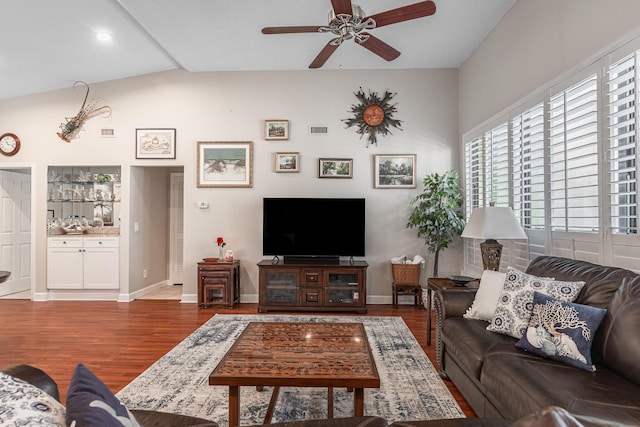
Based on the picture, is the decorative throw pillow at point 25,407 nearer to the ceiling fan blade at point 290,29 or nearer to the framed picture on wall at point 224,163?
the ceiling fan blade at point 290,29

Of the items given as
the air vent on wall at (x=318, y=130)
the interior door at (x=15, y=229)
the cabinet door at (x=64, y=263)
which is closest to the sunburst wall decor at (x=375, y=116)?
the air vent on wall at (x=318, y=130)

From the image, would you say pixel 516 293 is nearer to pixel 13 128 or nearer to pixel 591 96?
pixel 591 96

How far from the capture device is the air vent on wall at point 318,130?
17.0 ft

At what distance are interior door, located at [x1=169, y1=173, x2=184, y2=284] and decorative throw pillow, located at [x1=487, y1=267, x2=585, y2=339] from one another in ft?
18.5

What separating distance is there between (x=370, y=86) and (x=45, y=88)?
4.76 m

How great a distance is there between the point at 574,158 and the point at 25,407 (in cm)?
319

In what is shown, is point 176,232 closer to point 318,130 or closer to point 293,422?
point 318,130

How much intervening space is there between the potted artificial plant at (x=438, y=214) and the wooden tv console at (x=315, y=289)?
952 millimetres

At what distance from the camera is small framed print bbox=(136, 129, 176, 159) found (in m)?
5.29

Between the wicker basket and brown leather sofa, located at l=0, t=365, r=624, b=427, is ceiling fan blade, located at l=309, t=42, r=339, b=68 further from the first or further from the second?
brown leather sofa, located at l=0, t=365, r=624, b=427

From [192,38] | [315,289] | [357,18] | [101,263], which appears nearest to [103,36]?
[192,38]

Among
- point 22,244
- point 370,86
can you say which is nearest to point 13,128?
point 22,244

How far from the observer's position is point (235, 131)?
17.2 feet

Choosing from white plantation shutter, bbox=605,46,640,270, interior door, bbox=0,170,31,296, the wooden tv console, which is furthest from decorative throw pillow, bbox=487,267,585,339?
interior door, bbox=0,170,31,296
